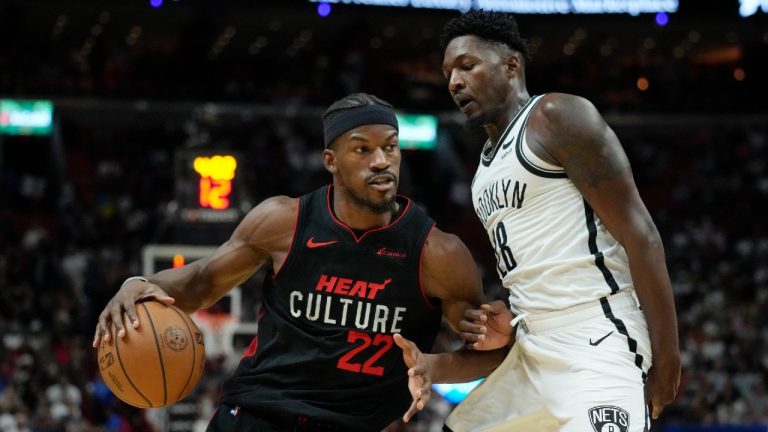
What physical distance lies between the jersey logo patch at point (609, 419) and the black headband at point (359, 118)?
1.44 metres

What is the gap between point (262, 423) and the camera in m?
4.42

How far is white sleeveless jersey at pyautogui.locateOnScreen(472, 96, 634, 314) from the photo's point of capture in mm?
3996

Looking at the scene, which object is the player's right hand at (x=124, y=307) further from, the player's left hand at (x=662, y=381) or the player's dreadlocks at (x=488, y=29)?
the player's left hand at (x=662, y=381)

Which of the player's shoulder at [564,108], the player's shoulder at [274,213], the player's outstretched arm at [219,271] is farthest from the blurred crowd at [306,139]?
the player's shoulder at [564,108]

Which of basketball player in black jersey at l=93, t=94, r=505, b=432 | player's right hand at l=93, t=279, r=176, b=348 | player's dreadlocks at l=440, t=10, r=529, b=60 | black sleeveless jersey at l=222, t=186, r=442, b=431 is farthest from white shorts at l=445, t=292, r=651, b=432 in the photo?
player's right hand at l=93, t=279, r=176, b=348

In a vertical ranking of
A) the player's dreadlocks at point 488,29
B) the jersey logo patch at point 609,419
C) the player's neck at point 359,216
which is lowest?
the jersey logo patch at point 609,419

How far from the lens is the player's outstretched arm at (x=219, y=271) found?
14.5ft

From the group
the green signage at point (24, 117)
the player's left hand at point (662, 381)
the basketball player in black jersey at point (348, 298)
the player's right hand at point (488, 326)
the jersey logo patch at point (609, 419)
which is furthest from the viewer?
the green signage at point (24, 117)

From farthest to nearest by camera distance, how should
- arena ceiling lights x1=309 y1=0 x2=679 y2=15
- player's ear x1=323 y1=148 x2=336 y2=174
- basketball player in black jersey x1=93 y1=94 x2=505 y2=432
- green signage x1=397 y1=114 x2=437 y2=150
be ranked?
green signage x1=397 y1=114 x2=437 y2=150 → arena ceiling lights x1=309 y1=0 x2=679 y2=15 → player's ear x1=323 y1=148 x2=336 y2=174 → basketball player in black jersey x1=93 y1=94 x2=505 y2=432

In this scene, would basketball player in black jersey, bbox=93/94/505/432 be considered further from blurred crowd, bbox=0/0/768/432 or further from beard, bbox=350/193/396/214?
blurred crowd, bbox=0/0/768/432

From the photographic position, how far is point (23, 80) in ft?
67.4

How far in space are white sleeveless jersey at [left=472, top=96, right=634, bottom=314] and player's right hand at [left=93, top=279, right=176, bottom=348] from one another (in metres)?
1.43

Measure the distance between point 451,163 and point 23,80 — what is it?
868 cm

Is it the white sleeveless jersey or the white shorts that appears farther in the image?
the white sleeveless jersey
